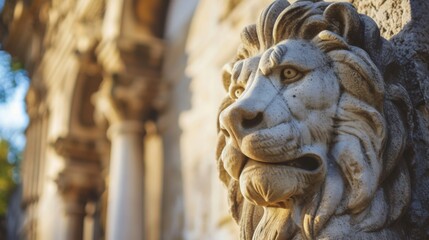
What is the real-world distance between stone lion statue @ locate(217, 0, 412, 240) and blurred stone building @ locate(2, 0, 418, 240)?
272 mm

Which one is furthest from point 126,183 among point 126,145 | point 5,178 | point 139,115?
point 5,178

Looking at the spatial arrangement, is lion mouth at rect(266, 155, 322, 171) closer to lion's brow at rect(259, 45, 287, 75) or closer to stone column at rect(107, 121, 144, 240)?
lion's brow at rect(259, 45, 287, 75)

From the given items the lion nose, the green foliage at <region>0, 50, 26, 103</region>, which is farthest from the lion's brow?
the green foliage at <region>0, 50, 26, 103</region>

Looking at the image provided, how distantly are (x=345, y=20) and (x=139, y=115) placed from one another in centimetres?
314

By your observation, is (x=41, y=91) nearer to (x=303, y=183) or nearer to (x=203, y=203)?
(x=203, y=203)

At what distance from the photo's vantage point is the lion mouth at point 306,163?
4.54 ft

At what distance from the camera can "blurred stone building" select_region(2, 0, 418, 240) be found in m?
3.57

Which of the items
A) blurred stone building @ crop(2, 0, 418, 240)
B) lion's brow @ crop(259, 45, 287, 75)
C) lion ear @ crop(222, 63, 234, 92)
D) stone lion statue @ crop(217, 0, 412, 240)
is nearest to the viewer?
stone lion statue @ crop(217, 0, 412, 240)

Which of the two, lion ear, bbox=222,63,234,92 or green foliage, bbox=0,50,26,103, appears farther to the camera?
green foliage, bbox=0,50,26,103

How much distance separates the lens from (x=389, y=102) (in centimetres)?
147

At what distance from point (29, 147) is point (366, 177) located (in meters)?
7.09

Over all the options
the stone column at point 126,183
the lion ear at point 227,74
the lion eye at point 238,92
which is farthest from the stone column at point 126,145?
the lion eye at point 238,92

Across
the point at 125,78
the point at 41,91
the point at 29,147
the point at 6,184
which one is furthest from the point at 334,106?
the point at 6,184

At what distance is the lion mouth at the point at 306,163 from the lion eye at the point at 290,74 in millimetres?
166
